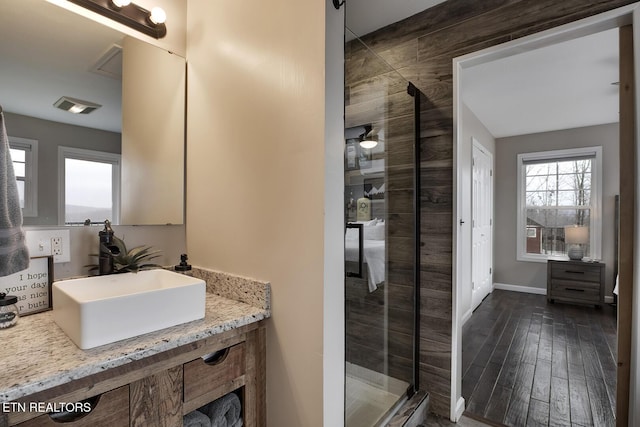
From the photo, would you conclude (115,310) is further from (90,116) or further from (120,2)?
(120,2)

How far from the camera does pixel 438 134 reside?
1873 millimetres

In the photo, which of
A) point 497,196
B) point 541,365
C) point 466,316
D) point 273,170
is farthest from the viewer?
point 497,196

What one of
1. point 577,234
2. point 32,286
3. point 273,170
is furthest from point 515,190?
point 32,286

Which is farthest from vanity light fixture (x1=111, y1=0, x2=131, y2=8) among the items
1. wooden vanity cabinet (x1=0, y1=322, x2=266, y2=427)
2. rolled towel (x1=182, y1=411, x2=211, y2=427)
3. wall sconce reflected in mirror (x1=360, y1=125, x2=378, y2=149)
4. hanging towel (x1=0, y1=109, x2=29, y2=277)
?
rolled towel (x1=182, y1=411, x2=211, y2=427)

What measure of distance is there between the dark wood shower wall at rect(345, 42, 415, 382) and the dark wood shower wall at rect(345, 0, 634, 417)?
72mm

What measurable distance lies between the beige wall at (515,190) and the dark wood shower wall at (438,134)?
3916 mm

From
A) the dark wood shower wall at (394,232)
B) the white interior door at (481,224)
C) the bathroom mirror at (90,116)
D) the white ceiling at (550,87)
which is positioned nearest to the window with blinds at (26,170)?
the bathroom mirror at (90,116)

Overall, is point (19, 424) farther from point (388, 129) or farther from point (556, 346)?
point (556, 346)

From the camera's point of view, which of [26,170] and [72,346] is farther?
[26,170]

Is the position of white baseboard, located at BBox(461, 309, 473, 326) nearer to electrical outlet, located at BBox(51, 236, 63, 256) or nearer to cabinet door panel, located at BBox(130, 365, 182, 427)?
cabinet door panel, located at BBox(130, 365, 182, 427)

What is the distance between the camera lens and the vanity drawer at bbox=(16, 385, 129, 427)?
772 mm

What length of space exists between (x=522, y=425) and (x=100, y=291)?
2401 millimetres

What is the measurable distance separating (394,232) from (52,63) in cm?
187

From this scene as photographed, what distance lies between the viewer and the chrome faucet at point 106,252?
4.23ft
